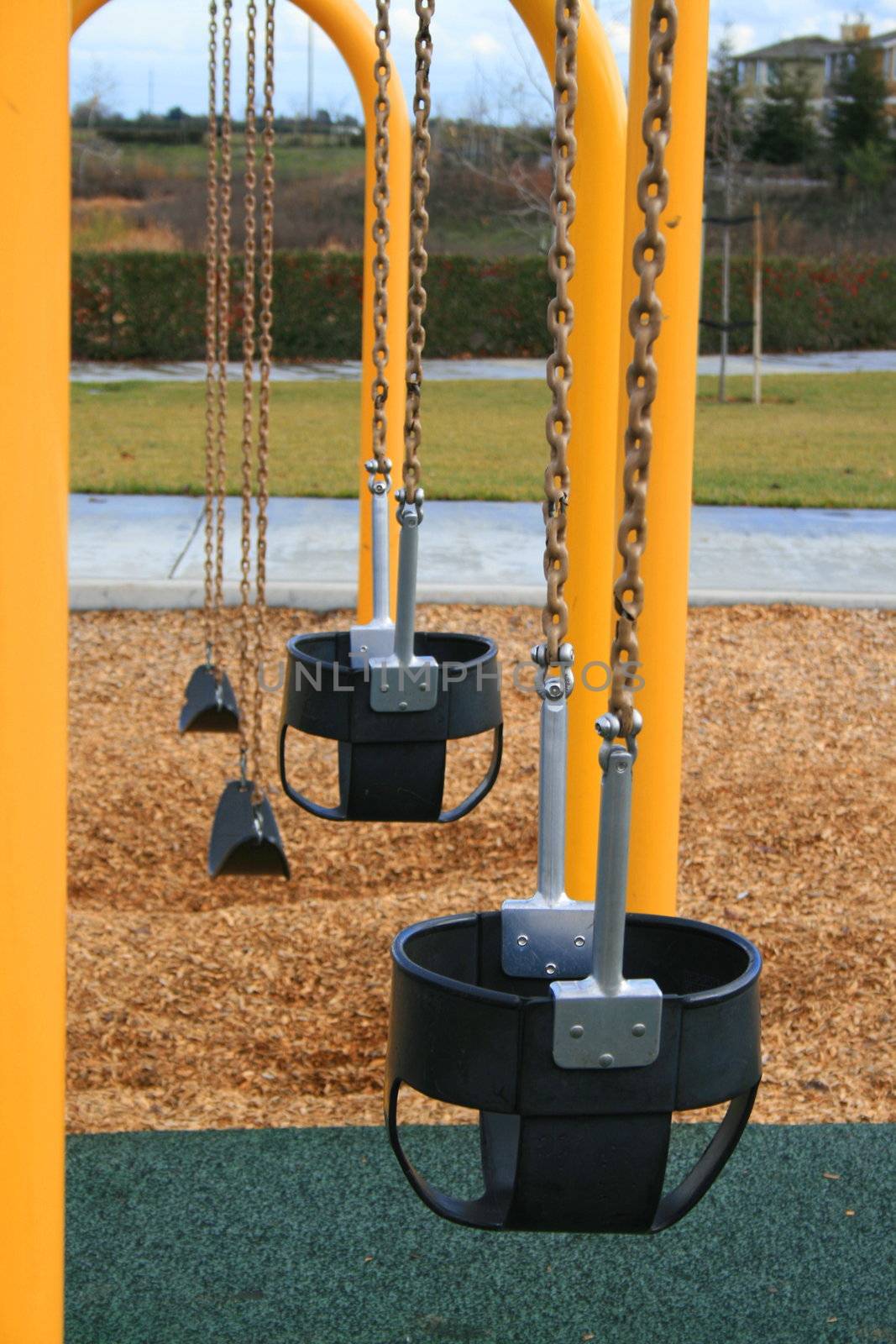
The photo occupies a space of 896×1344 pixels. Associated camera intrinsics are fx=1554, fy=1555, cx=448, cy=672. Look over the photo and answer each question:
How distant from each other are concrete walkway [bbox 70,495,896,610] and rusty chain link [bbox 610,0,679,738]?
219 inches

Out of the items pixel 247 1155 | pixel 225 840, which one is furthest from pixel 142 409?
pixel 247 1155

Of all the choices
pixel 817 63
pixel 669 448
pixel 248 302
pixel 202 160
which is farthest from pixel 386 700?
pixel 817 63

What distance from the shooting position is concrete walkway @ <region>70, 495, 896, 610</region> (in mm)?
7047

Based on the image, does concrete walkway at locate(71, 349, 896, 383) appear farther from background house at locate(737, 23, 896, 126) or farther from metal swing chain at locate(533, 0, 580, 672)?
background house at locate(737, 23, 896, 126)

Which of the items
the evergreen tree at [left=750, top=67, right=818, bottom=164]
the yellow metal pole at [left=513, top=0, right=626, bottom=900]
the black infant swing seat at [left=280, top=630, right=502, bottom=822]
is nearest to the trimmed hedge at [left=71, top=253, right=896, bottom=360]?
the yellow metal pole at [left=513, top=0, right=626, bottom=900]

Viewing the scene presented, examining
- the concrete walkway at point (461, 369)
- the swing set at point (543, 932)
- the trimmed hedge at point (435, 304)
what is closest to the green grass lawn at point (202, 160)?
the trimmed hedge at point (435, 304)

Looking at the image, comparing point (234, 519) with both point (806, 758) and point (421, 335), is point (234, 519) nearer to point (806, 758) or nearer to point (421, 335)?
point (806, 758)

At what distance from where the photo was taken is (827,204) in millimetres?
33656

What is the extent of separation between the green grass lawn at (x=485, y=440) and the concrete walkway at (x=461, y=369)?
26.5 inches

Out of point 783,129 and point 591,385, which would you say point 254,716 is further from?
point 783,129

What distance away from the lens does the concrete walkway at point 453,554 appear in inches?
277

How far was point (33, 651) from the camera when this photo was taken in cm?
156

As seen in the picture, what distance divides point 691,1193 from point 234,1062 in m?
2.04

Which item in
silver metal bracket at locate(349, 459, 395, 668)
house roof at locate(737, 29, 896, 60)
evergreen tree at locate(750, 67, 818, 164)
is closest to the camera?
silver metal bracket at locate(349, 459, 395, 668)
